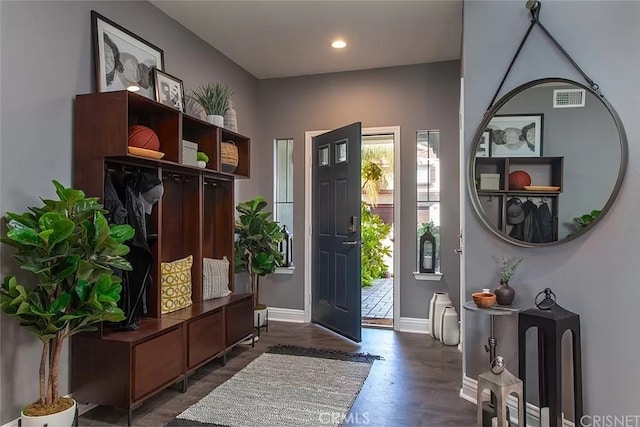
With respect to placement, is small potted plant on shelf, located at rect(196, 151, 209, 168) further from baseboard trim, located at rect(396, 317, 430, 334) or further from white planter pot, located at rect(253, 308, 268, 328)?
baseboard trim, located at rect(396, 317, 430, 334)

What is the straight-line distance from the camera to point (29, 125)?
232 centimetres

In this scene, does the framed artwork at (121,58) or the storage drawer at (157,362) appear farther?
the framed artwork at (121,58)

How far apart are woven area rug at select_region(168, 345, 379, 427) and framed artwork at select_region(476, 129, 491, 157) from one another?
1.81 m

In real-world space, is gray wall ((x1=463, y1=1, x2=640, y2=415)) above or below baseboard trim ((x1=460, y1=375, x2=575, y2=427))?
above

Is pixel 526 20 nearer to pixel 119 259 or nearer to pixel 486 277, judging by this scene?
pixel 486 277

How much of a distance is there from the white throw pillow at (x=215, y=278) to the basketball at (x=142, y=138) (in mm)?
1161

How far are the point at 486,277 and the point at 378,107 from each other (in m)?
2.55

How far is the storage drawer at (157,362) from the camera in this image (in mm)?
2391

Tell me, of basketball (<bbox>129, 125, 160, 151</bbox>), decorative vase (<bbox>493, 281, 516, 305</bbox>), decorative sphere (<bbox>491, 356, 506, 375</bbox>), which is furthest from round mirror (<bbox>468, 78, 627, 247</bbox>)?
basketball (<bbox>129, 125, 160, 151</bbox>)

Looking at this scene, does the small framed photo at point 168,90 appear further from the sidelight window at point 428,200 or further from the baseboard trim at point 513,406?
the baseboard trim at point 513,406

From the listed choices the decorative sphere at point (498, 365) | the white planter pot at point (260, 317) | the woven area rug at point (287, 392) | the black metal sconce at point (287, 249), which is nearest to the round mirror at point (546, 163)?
the decorative sphere at point (498, 365)

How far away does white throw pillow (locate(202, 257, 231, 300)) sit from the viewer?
3.46 metres

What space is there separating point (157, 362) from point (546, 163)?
2.61 m

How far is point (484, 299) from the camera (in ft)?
7.85
